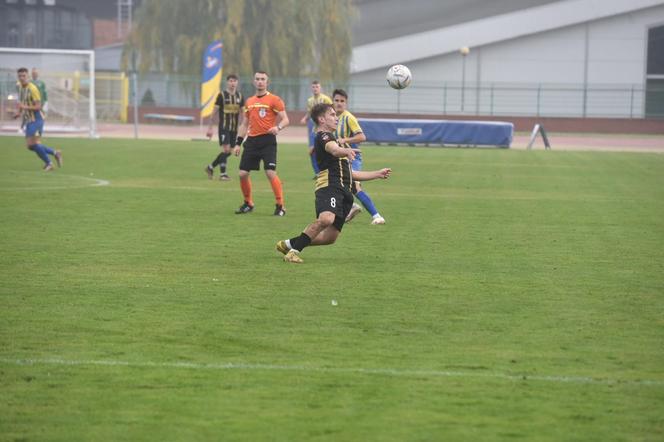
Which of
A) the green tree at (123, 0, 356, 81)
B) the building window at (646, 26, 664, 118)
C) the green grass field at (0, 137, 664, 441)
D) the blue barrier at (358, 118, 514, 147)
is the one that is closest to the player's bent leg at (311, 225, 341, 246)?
the green grass field at (0, 137, 664, 441)

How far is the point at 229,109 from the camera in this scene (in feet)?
75.3

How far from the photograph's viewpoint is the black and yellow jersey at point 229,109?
75.1ft

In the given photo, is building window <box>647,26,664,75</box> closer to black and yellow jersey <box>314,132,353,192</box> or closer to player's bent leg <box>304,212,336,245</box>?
black and yellow jersey <box>314,132,353,192</box>

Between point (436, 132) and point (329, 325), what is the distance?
3434 cm

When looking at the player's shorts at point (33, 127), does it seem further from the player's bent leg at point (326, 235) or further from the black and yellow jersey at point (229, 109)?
the player's bent leg at point (326, 235)

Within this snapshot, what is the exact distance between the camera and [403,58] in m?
63.5

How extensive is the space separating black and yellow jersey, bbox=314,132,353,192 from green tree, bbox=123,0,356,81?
151ft

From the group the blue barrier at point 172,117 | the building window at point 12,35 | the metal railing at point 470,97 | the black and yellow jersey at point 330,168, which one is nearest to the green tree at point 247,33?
the metal railing at point 470,97

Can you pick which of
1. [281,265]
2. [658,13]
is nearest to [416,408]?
[281,265]

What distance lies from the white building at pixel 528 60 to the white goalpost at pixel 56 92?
68.7ft

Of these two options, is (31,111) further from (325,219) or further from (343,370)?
(343,370)

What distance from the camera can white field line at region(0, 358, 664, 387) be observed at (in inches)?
281

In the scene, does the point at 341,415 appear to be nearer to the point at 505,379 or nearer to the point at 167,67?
the point at 505,379

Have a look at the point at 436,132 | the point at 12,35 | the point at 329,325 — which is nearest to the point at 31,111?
the point at 329,325
